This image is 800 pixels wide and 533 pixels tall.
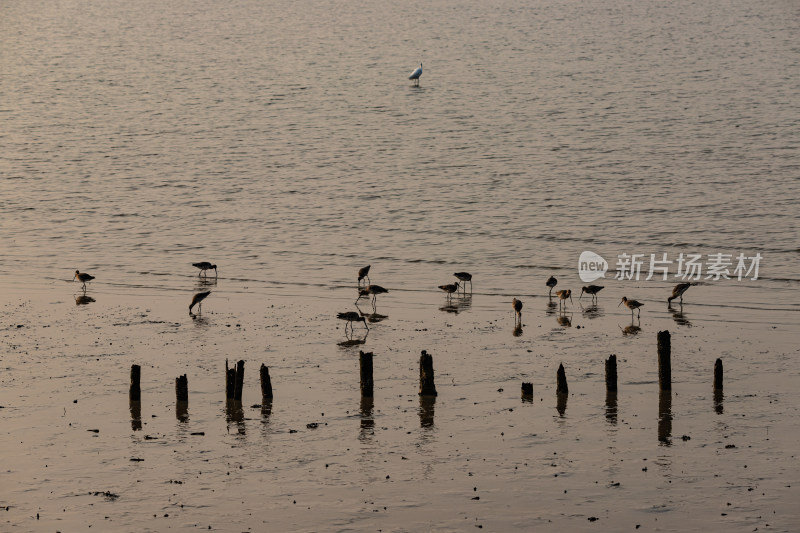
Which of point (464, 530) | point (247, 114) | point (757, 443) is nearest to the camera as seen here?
point (464, 530)

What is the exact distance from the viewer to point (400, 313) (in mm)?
39250

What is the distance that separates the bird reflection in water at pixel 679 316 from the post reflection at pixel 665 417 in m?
9.09

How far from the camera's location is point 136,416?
27156mm

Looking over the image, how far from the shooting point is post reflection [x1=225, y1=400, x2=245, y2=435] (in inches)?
1035

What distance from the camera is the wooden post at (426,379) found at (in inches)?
1106

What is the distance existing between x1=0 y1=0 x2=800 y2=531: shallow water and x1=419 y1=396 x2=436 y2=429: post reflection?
0.14 metres

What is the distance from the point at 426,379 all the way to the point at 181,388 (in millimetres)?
5814

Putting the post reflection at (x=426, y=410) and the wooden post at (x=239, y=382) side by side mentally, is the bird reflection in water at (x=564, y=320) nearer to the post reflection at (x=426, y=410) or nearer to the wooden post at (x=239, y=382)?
the post reflection at (x=426, y=410)

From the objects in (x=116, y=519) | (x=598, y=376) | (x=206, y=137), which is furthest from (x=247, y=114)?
(x=116, y=519)

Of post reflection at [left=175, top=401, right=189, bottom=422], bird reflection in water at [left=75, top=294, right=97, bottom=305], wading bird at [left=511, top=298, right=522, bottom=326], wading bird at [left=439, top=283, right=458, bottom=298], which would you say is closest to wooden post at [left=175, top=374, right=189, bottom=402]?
post reflection at [left=175, top=401, right=189, bottom=422]

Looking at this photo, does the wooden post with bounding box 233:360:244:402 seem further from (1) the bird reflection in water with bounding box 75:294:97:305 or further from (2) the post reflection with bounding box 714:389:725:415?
(1) the bird reflection in water with bounding box 75:294:97:305

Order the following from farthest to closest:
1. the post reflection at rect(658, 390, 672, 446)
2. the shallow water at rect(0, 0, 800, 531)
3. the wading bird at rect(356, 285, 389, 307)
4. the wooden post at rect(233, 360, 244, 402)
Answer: the wading bird at rect(356, 285, 389, 307) → the wooden post at rect(233, 360, 244, 402) → the post reflection at rect(658, 390, 672, 446) → the shallow water at rect(0, 0, 800, 531)

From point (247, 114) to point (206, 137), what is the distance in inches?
419

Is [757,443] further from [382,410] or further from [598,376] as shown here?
[382,410]
